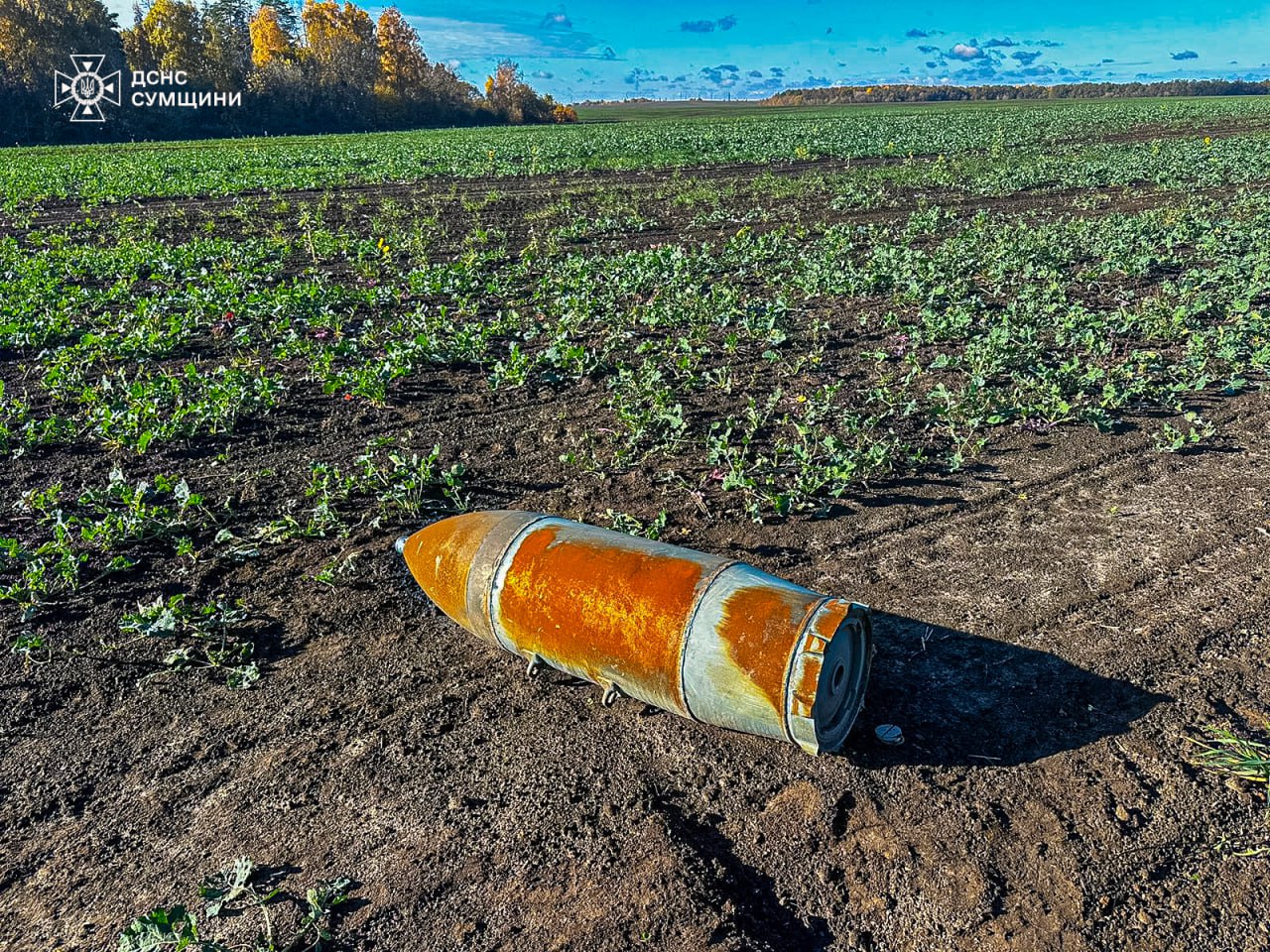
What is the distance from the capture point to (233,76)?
58688 millimetres

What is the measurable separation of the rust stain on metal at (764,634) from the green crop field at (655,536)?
1.94 feet

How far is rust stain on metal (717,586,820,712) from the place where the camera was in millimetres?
3332

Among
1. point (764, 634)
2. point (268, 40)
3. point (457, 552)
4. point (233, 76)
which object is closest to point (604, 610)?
point (764, 634)

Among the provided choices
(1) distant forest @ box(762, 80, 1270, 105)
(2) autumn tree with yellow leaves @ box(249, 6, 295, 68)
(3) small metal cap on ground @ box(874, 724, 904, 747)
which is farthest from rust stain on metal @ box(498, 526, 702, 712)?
(1) distant forest @ box(762, 80, 1270, 105)

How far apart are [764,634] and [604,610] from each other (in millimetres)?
781

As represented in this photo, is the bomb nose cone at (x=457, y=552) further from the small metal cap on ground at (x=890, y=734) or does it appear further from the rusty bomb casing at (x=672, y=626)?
the small metal cap on ground at (x=890, y=734)

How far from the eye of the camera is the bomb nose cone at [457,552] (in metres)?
4.28

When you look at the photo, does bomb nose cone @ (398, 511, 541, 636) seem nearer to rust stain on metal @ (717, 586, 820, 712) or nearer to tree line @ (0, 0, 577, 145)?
rust stain on metal @ (717, 586, 820, 712)

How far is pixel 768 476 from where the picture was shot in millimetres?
6289

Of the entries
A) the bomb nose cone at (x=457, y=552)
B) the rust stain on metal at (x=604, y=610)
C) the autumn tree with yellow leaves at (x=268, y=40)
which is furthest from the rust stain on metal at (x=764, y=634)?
the autumn tree with yellow leaves at (x=268, y=40)

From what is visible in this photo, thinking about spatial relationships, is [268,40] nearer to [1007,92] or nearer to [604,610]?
Result: [604,610]

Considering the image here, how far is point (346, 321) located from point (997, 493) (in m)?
8.26

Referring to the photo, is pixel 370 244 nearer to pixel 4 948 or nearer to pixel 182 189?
pixel 182 189

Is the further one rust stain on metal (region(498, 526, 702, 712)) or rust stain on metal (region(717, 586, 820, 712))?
rust stain on metal (region(498, 526, 702, 712))
